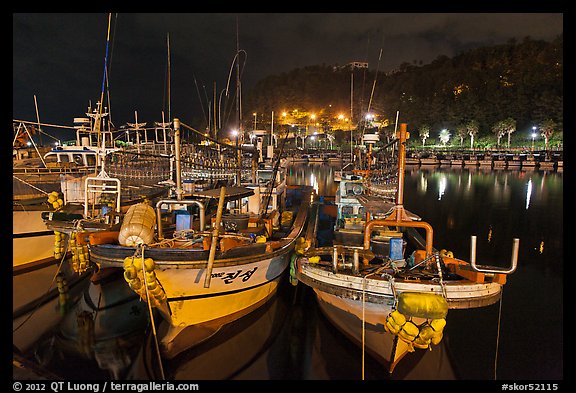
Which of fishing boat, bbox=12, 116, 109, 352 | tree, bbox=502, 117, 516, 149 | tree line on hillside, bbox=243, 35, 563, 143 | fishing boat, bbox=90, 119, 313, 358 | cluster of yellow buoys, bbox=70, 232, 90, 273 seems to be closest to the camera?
fishing boat, bbox=90, 119, 313, 358

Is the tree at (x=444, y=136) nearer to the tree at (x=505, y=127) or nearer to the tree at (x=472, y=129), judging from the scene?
the tree at (x=472, y=129)

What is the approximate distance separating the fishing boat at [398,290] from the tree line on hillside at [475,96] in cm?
4709

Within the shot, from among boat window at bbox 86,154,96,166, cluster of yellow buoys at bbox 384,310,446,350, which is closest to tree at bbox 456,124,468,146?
boat window at bbox 86,154,96,166

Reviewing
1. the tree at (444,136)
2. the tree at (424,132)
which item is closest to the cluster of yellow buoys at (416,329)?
the tree at (444,136)

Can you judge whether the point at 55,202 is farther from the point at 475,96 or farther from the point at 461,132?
the point at 475,96

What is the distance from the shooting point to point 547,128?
7700 cm

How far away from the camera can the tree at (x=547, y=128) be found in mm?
76750

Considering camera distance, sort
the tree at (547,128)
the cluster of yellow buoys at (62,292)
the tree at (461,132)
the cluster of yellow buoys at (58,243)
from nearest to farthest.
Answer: the cluster of yellow buoys at (62,292) → the cluster of yellow buoys at (58,243) → the tree at (547,128) → the tree at (461,132)

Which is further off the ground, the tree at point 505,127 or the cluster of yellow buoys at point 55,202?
the tree at point 505,127

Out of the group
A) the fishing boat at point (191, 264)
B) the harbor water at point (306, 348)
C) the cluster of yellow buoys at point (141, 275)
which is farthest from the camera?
the harbor water at point (306, 348)

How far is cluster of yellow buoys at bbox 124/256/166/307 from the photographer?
776 cm

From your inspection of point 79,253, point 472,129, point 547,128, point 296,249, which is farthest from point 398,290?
point 472,129

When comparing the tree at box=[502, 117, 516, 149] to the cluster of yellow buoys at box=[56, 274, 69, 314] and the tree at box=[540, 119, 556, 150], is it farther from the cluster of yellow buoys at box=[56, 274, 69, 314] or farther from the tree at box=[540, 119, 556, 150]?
the cluster of yellow buoys at box=[56, 274, 69, 314]

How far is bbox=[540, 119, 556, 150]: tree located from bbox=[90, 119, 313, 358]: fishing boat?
289 feet
